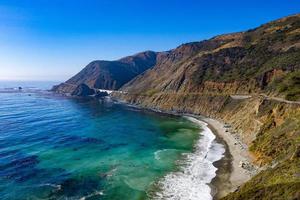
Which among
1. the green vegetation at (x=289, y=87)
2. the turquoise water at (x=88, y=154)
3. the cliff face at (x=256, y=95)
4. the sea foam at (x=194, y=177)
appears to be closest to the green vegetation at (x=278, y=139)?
the cliff face at (x=256, y=95)

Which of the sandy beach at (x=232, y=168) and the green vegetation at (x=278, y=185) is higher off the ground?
the green vegetation at (x=278, y=185)

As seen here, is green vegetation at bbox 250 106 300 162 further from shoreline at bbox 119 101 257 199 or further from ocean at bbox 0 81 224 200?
ocean at bbox 0 81 224 200

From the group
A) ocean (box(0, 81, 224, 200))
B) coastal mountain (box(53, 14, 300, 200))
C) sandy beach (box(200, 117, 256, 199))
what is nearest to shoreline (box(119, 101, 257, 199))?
sandy beach (box(200, 117, 256, 199))

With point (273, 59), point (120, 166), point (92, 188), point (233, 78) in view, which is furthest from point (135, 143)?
point (273, 59)

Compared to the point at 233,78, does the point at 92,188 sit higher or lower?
lower

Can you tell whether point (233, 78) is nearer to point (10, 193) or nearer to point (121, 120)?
point (121, 120)

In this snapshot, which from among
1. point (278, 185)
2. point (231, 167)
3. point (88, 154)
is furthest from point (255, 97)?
point (278, 185)

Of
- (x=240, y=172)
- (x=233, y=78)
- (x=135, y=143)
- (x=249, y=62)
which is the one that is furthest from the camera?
(x=249, y=62)

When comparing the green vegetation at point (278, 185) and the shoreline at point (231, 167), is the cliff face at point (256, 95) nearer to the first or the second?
the green vegetation at point (278, 185)
